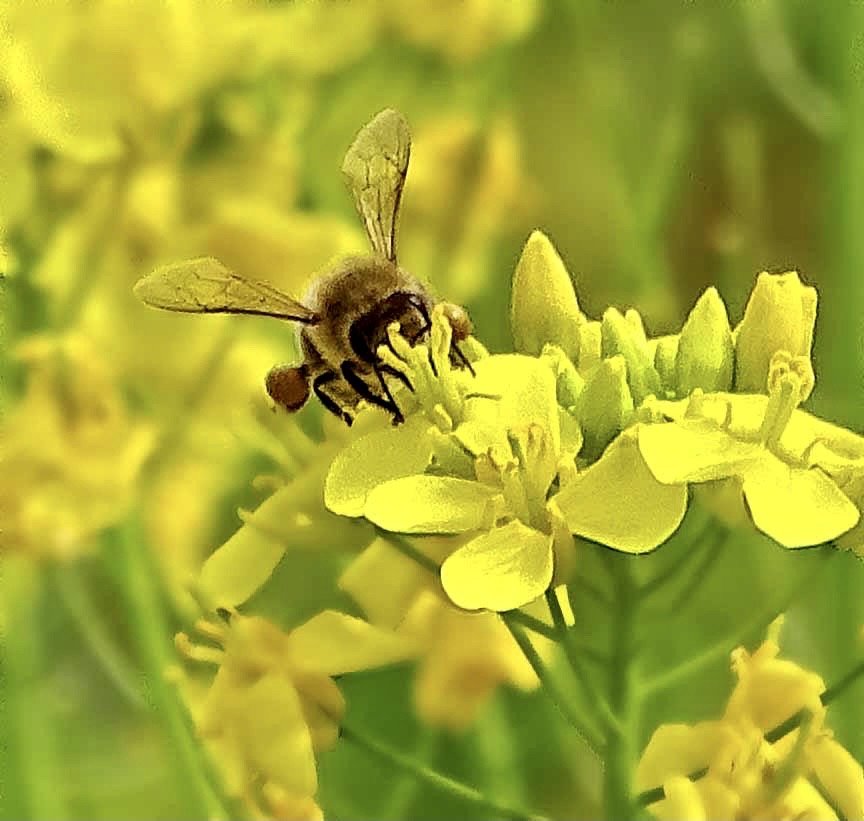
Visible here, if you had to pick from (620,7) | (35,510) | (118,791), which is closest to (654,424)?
(35,510)

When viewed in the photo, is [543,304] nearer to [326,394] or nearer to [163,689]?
[326,394]

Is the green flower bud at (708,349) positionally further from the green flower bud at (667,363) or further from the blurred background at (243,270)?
the blurred background at (243,270)

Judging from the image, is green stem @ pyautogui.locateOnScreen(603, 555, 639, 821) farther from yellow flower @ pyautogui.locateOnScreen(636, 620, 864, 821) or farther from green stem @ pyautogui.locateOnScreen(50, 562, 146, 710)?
green stem @ pyautogui.locateOnScreen(50, 562, 146, 710)

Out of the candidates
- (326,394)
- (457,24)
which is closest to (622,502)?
(326,394)

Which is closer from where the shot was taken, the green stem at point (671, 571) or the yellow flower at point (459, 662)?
the green stem at point (671, 571)

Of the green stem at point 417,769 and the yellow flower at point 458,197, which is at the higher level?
the yellow flower at point 458,197

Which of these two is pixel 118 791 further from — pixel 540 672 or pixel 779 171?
pixel 779 171

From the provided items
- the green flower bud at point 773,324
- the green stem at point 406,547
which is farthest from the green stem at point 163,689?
the green flower bud at point 773,324
